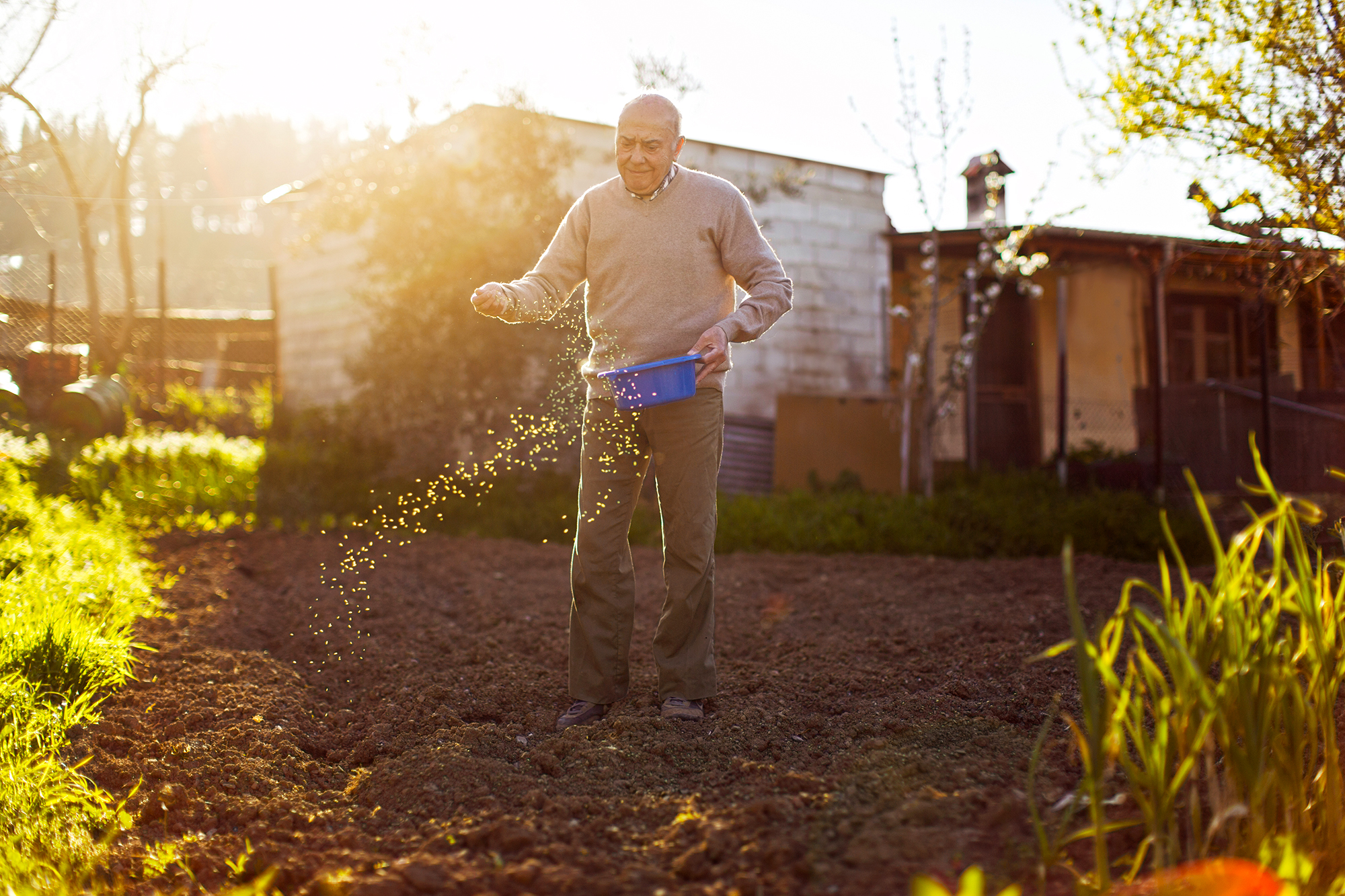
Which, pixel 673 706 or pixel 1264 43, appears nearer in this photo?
pixel 673 706

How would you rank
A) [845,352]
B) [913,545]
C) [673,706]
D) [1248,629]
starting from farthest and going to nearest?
[845,352], [913,545], [673,706], [1248,629]

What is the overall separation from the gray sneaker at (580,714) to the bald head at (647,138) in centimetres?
150

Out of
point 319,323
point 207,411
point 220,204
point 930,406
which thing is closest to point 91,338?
point 207,411

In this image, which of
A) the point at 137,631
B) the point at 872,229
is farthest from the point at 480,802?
the point at 872,229

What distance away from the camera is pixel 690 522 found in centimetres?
271

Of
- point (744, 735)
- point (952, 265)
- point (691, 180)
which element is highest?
point (952, 265)

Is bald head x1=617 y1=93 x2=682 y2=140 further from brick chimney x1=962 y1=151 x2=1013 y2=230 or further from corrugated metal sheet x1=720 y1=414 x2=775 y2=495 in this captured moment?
brick chimney x1=962 y1=151 x2=1013 y2=230

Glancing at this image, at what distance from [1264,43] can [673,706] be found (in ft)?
9.53

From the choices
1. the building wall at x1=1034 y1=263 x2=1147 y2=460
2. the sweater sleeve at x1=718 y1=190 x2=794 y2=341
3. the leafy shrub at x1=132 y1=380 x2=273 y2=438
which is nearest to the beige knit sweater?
the sweater sleeve at x1=718 y1=190 x2=794 y2=341

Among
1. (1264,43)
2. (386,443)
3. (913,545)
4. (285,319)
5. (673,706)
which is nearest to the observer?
(673,706)

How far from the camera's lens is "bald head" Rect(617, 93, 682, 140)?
2.59 m

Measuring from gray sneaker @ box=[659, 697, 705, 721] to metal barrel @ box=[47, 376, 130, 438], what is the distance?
280 inches

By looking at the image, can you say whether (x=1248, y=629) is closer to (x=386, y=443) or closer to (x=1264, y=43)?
(x=1264, y=43)

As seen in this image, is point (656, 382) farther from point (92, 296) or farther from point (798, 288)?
point (92, 296)
